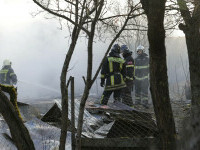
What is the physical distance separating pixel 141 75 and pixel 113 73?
1.89m

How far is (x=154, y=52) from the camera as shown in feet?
8.14

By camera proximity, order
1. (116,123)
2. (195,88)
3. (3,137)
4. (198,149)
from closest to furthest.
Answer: (198,149) → (3,137) → (116,123) → (195,88)

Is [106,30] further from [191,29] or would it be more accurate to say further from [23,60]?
[23,60]

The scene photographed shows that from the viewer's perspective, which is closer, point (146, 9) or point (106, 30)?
point (146, 9)

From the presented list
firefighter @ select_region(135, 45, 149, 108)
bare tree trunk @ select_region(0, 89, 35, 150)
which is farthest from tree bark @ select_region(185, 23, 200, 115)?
bare tree trunk @ select_region(0, 89, 35, 150)

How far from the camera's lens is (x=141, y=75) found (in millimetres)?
9492

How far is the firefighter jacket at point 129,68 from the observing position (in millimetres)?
8648

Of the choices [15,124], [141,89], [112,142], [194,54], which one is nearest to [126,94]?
[141,89]

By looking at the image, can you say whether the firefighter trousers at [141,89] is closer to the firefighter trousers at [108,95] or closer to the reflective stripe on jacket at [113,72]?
the firefighter trousers at [108,95]

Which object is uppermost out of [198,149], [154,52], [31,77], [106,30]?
[106,30]

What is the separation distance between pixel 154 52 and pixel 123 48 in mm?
6188

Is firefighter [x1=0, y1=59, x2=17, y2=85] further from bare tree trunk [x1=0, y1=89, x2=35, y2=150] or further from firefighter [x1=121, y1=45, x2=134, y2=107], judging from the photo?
bare tree trunk [x1=0, y1=89, x2=35, y2=150]

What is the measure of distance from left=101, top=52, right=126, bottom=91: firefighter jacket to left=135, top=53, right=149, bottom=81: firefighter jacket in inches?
59.1

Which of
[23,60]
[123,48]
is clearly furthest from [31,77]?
[123,48]
